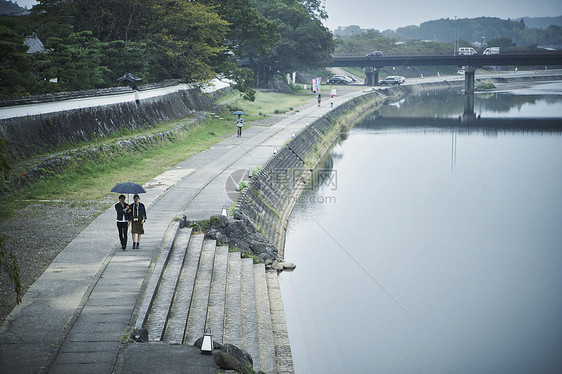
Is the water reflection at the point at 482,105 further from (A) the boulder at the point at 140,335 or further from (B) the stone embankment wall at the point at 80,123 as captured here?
(A) the boulder at the point at 140,335

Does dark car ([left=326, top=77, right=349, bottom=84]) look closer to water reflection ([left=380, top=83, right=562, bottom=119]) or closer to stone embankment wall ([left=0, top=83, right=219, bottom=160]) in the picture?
water reflection ([left=380, top=83, right=562, bottom=119])

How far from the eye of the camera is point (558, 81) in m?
139

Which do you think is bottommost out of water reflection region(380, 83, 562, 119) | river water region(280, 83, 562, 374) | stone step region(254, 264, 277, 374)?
river water region(280, 83, 562, 374)

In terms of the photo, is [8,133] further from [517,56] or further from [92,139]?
[517,56]

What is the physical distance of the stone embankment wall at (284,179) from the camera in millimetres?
27422

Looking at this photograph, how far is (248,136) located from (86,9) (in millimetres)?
15376

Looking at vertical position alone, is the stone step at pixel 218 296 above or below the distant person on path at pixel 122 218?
below

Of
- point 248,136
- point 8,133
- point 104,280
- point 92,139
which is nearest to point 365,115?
point 248,136

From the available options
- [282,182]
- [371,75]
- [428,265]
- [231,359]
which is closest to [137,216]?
[231,359]

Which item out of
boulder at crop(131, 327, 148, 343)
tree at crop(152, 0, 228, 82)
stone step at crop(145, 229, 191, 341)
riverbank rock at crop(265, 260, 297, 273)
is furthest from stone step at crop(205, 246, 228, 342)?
tree at crop(152, 0, 228, 82)

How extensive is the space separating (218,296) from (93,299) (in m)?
3.72

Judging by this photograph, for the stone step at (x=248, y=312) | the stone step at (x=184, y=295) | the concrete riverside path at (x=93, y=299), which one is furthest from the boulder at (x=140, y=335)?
the stone step at (x=248, y=312)

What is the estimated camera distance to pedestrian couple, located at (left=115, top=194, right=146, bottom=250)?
58.9ft

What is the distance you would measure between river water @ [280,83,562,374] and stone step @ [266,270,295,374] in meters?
1.11
